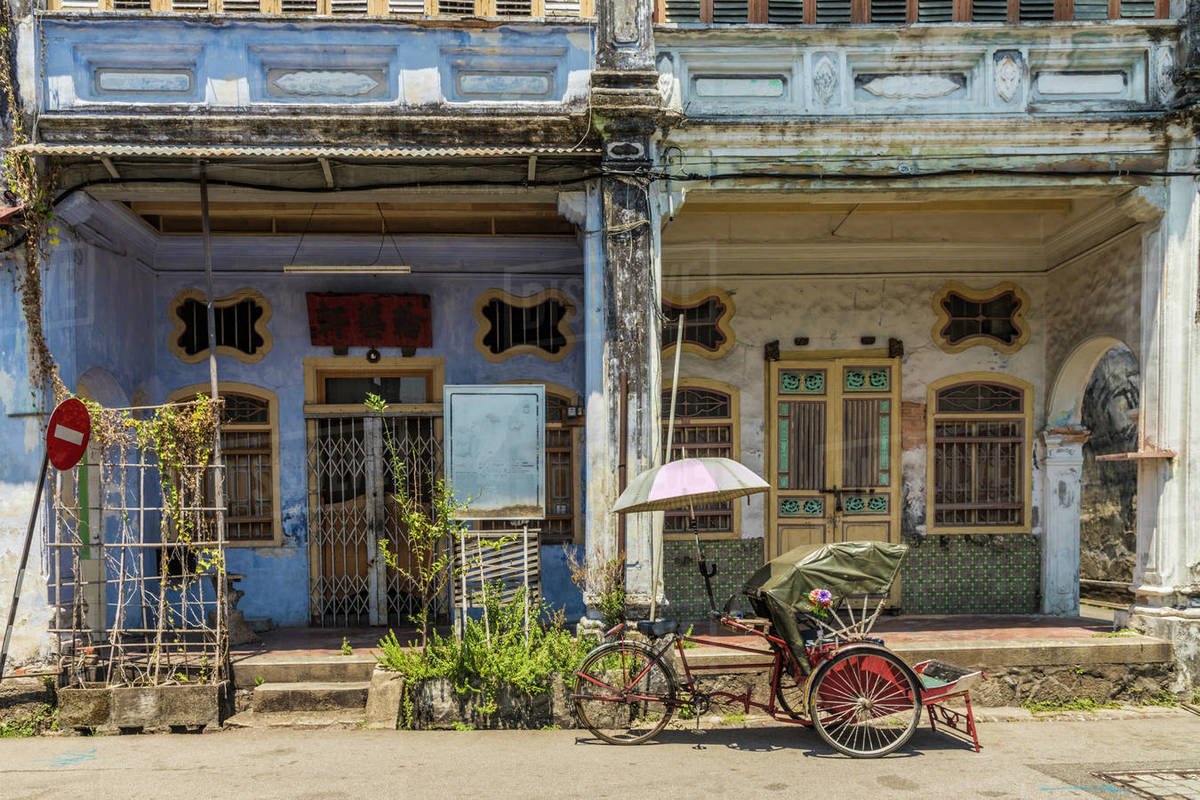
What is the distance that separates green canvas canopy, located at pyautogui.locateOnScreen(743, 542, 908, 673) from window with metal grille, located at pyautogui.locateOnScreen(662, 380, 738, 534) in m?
3.17

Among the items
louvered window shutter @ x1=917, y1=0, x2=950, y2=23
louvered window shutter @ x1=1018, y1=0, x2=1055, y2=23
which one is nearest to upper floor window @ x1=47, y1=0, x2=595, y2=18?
louvered window shutter @ x1=917, y1=0, x2=950, y2=23

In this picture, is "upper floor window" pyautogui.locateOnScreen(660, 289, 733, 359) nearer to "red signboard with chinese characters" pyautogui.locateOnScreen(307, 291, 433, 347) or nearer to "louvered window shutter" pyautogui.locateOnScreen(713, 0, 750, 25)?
"red signboard with chinese characters" pyautogui.locateOnScreen(307, 291, 433, 347)

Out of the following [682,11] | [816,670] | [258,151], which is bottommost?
[816,670]

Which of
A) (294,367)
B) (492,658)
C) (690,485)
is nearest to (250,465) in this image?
(294,367)

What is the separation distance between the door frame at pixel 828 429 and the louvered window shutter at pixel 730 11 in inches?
140

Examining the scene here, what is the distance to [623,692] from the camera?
6.19 m

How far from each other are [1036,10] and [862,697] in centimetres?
591

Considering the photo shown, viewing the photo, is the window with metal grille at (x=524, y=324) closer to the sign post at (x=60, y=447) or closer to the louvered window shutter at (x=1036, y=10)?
the sign post at (x=60, y=447)

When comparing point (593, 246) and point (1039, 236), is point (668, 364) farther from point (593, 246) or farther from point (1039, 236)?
point (1039, 236)

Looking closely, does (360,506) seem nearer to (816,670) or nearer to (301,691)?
(301,691)

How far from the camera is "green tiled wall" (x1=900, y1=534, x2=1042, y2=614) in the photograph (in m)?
9.41

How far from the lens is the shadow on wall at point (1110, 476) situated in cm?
1230

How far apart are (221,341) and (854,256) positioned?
22.5 ft

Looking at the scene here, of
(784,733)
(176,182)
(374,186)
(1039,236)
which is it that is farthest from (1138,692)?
(176,182)
